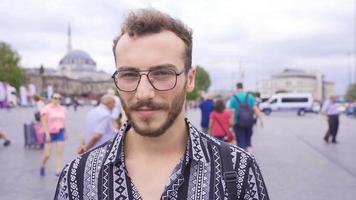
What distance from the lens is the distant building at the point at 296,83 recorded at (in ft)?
467

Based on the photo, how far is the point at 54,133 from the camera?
789cm

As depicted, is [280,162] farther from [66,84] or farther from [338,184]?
[66,84]

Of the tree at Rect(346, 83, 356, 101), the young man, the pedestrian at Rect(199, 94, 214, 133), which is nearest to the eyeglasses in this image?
the young man

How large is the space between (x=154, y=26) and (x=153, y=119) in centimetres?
30

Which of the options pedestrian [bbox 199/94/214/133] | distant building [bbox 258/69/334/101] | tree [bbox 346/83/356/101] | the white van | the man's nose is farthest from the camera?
distant building [bbox 258/69/334/101]

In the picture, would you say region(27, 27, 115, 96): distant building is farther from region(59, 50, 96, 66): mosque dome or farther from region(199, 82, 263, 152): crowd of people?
region(199, 82, 263, 152): crowd of people

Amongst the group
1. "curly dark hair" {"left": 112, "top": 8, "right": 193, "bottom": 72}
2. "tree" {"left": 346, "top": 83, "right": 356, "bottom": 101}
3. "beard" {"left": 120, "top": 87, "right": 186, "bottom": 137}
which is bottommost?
"tree" {"left": 346, "top": 83, "right": 356, "bottom": 101}

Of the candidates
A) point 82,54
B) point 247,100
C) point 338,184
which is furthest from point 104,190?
point 82,54

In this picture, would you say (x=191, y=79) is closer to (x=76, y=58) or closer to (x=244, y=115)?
(x=244, y=115)

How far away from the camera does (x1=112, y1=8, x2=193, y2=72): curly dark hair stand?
1.52 m

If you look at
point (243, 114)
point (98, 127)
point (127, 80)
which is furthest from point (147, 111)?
point (243, 114)

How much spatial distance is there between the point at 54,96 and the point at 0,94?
32.7 feet

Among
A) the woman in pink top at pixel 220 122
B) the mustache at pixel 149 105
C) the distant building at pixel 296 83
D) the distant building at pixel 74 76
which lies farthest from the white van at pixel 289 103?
the distant building at pixel 296 83

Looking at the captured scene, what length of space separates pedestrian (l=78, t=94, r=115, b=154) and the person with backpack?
2.89 meters
